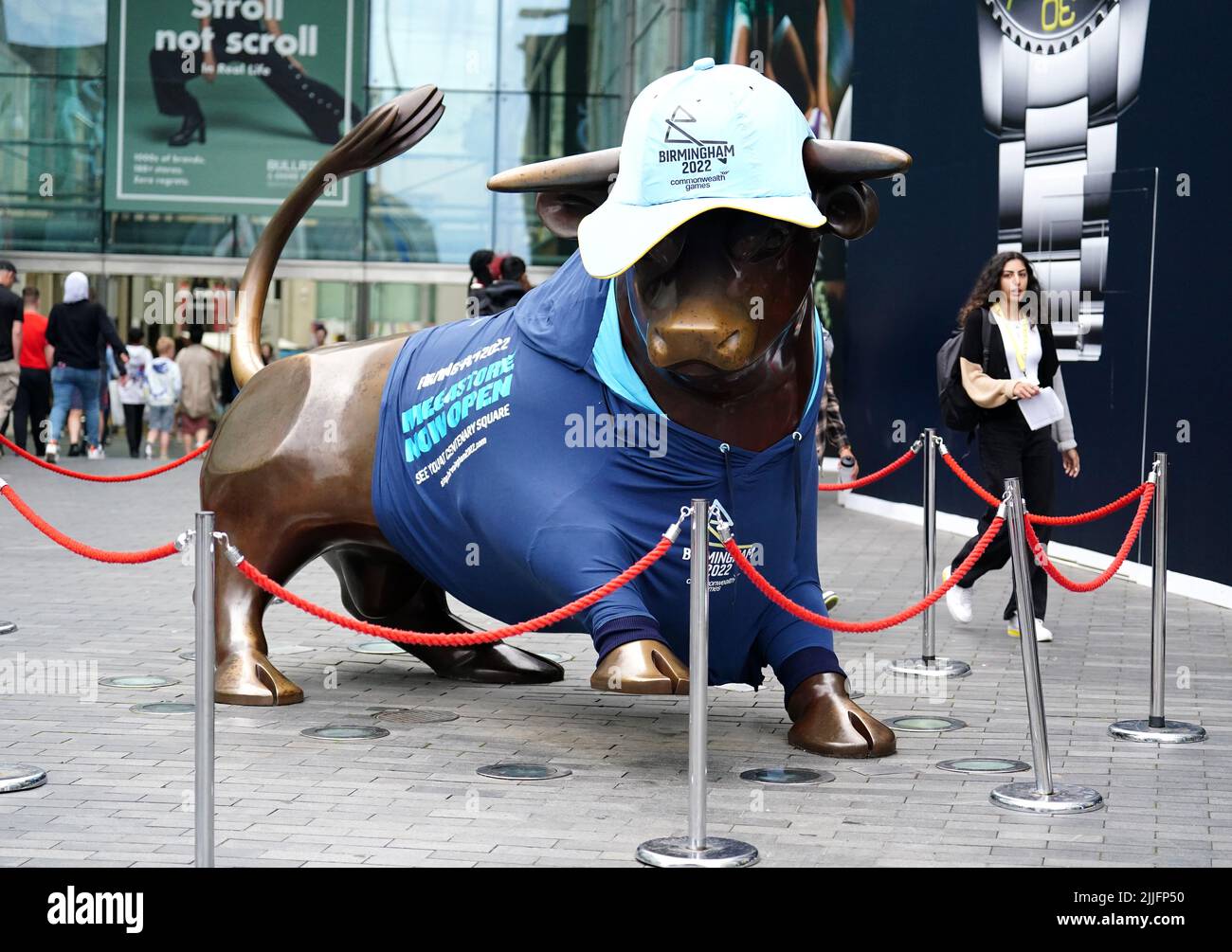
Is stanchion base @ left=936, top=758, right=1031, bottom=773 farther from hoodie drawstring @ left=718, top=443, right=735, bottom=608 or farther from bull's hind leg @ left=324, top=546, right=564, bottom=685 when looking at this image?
bull's hind leg @ left=324, top=546, right=564, bottom=685

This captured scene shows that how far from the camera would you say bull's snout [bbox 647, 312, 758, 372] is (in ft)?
14.9

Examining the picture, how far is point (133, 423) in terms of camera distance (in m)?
17.7

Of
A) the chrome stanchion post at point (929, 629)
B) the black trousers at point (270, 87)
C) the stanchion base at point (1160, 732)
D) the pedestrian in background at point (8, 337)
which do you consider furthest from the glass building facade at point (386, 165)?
the stanchion base at point (1160, 732)

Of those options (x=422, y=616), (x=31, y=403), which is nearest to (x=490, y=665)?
(x=422, y=616)

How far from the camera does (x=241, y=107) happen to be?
20.6 meters

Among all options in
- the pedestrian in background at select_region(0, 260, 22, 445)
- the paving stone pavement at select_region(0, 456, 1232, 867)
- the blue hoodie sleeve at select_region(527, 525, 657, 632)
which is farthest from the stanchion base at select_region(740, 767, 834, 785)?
the pedestrian in background at select_region(0, 260, 22, 445)

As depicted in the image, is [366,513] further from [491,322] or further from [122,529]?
[122,529]

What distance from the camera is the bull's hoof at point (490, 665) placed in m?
6.73

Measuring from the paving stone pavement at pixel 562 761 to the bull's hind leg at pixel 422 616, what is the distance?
0.09 metres

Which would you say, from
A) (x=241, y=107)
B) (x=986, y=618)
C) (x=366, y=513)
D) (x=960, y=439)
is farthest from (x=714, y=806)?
(x=241, y=107)

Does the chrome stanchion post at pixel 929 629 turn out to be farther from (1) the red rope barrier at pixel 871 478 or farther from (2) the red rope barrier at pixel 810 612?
(2) the red rope barrier at pixel 810 612

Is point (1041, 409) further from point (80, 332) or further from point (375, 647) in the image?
point (80, 332)

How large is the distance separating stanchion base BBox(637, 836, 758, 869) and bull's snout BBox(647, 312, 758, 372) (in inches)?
51.5

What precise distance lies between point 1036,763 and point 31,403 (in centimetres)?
1417
